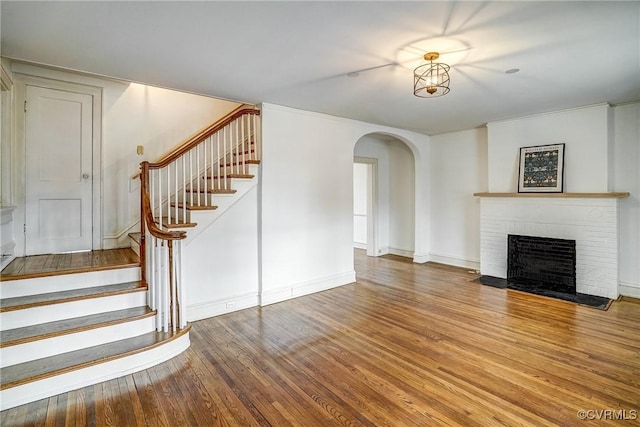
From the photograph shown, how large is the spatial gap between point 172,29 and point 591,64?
3764mm

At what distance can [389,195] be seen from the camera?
24.6 ft

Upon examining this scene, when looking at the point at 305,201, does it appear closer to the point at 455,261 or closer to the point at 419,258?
the point at 419,258

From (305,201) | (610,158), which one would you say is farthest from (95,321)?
(610,158)

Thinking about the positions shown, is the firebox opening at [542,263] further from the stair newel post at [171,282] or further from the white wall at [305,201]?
the stair newel post at [171,282]

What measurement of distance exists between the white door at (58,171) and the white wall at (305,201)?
8.01ft

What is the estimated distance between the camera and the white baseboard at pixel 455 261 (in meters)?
6.01

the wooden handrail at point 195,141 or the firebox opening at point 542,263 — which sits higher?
the wooden handrail at point 195,141

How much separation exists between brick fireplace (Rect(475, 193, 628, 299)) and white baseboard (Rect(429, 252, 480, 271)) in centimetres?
51

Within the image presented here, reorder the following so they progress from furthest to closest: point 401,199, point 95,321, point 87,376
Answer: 1. point 401,199
2. point 95,321
3. point 87,376

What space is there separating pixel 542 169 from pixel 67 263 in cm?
654

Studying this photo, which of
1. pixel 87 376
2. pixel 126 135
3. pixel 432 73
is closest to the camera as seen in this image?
pixel 87 376

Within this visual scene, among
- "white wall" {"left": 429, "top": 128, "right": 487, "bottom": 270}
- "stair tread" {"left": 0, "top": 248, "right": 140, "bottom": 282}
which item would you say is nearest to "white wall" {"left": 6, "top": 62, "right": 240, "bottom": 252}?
"stair tread" {"left": 0, "top": 248, "right": 140, "bottom": 282}

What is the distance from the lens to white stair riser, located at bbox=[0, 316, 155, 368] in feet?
7.73

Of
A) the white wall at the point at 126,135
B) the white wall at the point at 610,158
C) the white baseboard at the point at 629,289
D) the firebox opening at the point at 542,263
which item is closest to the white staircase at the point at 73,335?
the white wall at the point at 126,135
